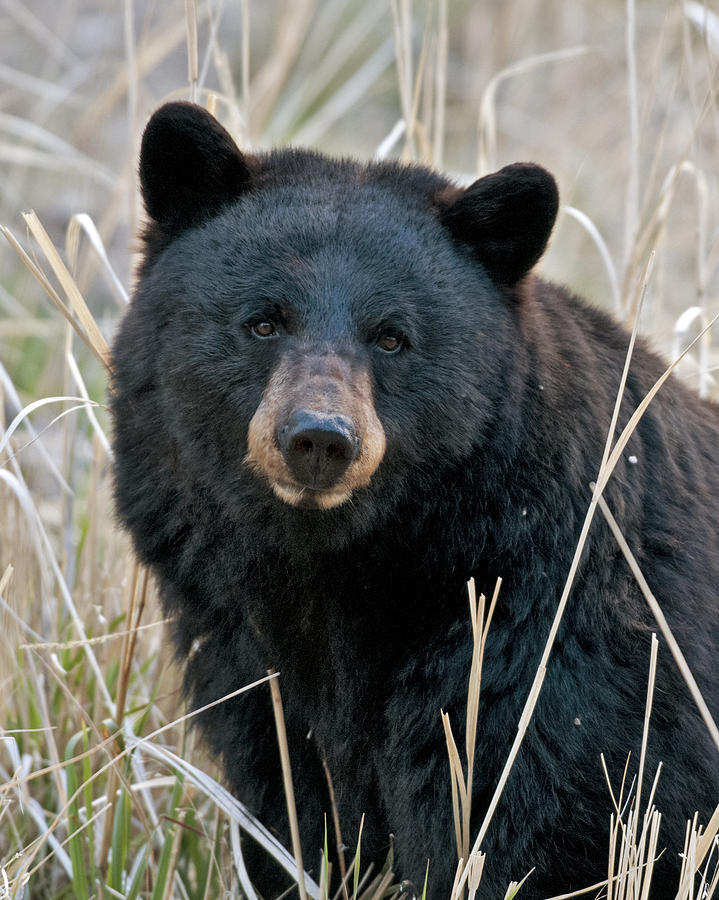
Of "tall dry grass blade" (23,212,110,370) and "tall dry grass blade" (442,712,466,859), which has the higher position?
"tall dry grass blade" (23,212,110,370)

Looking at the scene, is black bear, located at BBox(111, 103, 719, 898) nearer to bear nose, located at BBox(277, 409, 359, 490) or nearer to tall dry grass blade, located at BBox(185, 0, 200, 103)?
bear nose, located at BBox(277, 409, 359, 490)

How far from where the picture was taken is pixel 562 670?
2842mm

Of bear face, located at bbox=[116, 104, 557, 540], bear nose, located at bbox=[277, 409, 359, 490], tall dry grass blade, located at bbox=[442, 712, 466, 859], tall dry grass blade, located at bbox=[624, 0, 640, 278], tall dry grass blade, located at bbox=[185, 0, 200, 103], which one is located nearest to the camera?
bear nose, located at bbox=[277, 409, 359, 490]

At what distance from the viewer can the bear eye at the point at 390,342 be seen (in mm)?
2861

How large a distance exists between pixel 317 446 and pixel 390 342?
1.61 feet

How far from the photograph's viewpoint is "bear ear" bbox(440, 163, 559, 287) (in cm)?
288

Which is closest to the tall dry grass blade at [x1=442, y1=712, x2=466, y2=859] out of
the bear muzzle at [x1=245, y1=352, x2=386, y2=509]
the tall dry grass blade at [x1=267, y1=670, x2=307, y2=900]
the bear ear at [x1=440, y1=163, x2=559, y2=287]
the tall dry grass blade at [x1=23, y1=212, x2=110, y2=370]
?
the tall dry grass blade at [x1=267, y1=670, x2=307, y2=900]

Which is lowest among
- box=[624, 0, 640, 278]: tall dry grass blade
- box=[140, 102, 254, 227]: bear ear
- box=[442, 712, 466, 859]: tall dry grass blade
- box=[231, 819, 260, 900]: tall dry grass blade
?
box=[231, 819, 260, 900]: tall dry grass blade

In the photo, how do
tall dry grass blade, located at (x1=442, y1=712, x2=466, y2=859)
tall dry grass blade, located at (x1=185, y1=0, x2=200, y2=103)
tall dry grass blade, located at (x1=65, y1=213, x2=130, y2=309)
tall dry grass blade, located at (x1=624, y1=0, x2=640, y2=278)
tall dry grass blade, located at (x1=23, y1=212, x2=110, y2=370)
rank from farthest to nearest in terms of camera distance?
tall dry grass blade, located at (x1=624, y1=0, x2=640, y2=278) < tall dry grass blade, located at (x1=65, y1=213, x2=130, y2=309) < tall dry grass blade, located at (x1=185, y1=0, x2=200, y2=103) < tall dry grass blade, located at (x1=23, y1=212, x2=110, y2=370) < tall dry grass blade, located at (x1=442, y1=712, x2=466, y2=859)

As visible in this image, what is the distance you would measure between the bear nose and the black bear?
0.42 feet

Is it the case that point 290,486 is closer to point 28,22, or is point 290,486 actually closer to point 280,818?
point 280,818

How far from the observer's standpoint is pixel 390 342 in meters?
2.87

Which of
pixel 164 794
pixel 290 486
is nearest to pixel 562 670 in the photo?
pixel 290 486

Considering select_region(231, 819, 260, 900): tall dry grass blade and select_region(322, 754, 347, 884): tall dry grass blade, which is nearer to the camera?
select_region(322, 754, 347, 884): tall dry grass blade
